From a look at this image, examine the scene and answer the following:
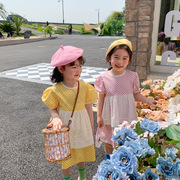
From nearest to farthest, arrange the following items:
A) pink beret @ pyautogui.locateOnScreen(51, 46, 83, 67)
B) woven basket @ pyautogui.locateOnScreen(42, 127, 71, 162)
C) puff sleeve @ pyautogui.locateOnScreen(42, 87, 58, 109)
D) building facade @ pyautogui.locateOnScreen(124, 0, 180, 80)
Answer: woven basket @ pyautogui.locateOnScreen(42, 127, 71, 162) < pink beret @ pyautogui.locateOnScreen(51, 46, 83, 67) < puff sleeve @ pyautogui.locateOnScreen(42, 87, 58, 109) < building facade @ pyautogui.locateOnScreen(124, 0, 180, 80)

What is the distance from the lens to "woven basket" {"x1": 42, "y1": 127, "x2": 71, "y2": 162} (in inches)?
51.8

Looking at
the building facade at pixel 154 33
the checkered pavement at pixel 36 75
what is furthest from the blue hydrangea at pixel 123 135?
the checkered pavement at pixel 36 75

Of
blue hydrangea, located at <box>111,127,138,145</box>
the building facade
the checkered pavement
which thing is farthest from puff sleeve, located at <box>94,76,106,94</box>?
the checkered pavement

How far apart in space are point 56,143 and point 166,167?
787 mm

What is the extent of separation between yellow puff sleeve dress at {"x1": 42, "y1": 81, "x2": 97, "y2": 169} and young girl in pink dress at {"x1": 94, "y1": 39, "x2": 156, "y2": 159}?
0.23m

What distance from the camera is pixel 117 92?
1854 mm

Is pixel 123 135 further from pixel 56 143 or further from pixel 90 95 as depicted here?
pixel 90 95

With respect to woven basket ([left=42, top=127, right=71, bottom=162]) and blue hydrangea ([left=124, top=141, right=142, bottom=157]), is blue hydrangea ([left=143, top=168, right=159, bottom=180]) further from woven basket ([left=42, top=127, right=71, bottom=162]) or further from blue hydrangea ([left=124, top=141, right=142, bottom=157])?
woven basket ([left=42, top=127, right=71, bottom=162])

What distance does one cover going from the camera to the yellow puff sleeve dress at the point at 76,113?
1596mm

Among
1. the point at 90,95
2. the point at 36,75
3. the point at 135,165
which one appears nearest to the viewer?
the point at 135,165

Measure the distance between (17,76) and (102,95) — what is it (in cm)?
509

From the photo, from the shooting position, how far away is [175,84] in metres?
1.20

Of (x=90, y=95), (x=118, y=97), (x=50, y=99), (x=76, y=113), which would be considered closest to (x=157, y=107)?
Result: (x=118, y=97)

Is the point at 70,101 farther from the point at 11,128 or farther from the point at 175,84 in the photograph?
the point at 11,128
